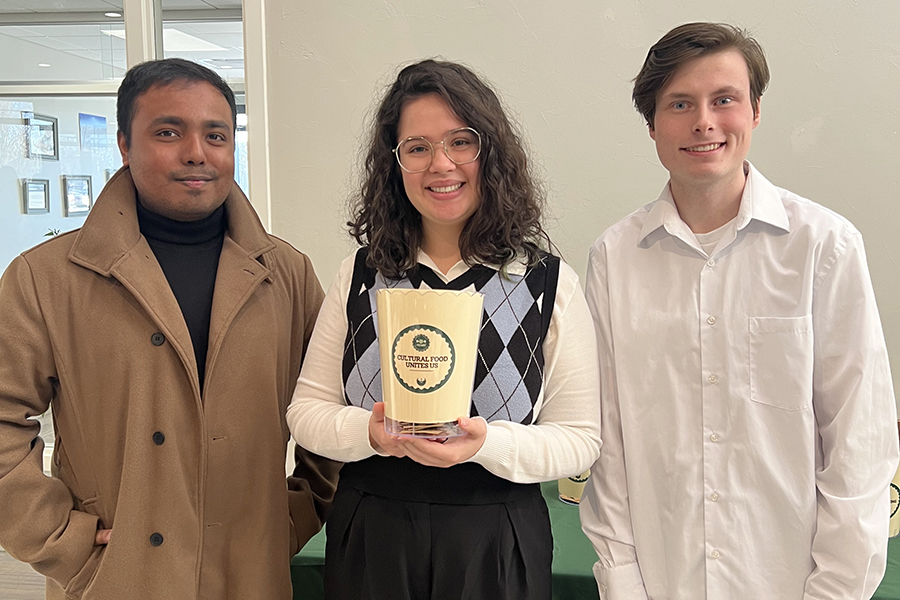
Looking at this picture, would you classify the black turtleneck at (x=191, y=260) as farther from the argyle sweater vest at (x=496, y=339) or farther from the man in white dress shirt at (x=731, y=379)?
the man in white dress shirt at (x=731, y=379)

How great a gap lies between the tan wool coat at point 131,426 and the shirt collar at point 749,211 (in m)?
0.82

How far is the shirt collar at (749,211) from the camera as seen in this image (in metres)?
1.24

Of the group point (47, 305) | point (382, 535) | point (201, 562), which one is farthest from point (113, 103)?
point (382, 535)

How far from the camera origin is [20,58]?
3865mm

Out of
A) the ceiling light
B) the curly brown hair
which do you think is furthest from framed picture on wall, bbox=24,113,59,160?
the curly brown hair

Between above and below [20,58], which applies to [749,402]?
below

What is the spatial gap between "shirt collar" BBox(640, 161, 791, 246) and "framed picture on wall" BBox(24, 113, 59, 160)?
12.2 ft

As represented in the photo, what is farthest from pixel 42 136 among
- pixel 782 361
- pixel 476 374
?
pixel 782 361

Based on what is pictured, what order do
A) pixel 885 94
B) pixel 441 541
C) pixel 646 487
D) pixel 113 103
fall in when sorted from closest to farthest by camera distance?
pixel 441 541, pixel 646 487, pixel 885 94, pixel 113 103

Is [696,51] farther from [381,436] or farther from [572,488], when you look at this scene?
[572,488]

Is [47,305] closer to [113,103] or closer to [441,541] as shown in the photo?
[441,541]

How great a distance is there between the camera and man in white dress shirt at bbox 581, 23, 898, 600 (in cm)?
117

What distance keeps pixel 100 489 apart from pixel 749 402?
49.3 inches

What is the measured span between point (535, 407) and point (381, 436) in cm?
31
